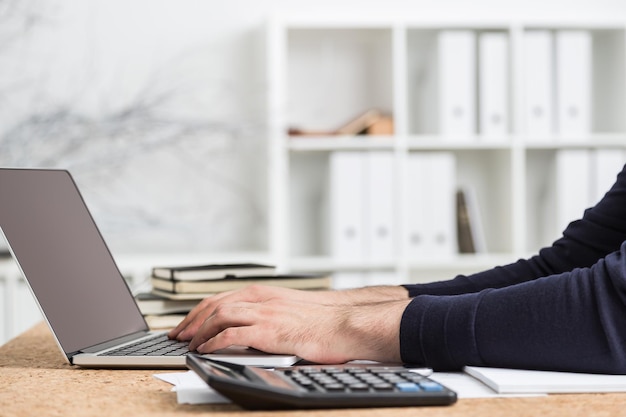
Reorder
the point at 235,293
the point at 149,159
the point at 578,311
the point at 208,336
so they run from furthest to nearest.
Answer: the point at 149,159 → the point at 235,293 → the point at 208,336 → the point at 578,311

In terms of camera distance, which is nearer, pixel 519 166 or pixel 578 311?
pixel 578 311

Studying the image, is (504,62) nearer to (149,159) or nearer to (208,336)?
(149,159)

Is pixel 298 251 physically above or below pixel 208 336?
below

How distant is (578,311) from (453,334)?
11 cm

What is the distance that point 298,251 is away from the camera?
10.8ft

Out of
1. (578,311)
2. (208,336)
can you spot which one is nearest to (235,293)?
(208,336)

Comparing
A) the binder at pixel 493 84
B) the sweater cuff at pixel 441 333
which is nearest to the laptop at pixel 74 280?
the sweater cuff at pixel 441 333

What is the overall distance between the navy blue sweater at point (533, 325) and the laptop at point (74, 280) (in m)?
0.14

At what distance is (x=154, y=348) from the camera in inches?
39.3

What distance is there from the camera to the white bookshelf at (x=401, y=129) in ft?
9.88

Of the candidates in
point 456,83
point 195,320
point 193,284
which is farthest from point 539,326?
point 456,83

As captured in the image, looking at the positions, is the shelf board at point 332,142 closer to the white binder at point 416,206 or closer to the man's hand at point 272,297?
the white binder at point 416,206

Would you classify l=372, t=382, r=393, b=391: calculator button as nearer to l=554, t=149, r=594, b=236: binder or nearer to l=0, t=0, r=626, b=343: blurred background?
l=0, t=0, r=626, b=343: blurred background

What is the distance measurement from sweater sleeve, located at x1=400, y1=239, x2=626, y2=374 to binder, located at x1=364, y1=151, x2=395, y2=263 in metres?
2.17
